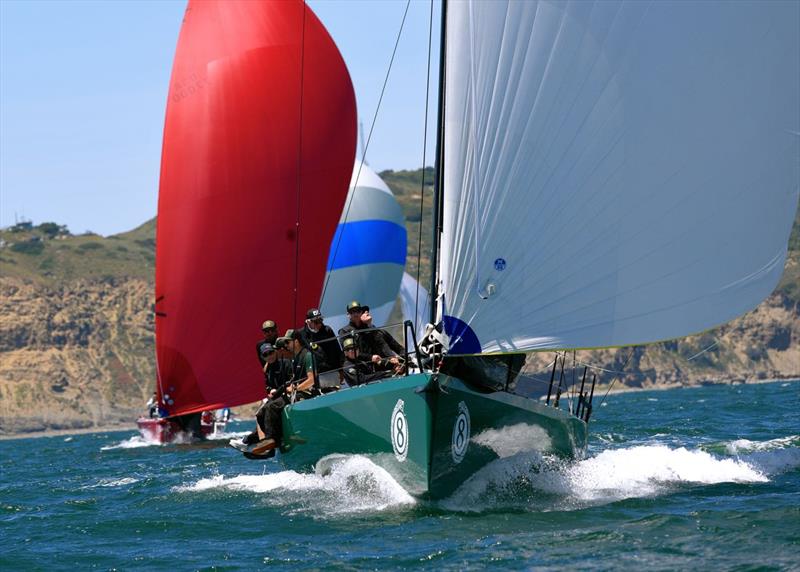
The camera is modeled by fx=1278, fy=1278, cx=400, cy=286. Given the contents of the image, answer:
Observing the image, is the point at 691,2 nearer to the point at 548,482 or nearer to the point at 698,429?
the point at 548,482

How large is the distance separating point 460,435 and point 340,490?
1.87m

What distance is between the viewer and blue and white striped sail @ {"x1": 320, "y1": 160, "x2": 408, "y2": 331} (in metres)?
26.5

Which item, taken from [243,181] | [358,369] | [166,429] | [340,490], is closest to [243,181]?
[243,181]

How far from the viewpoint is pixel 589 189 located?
34.0ft

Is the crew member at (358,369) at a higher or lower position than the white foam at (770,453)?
higher

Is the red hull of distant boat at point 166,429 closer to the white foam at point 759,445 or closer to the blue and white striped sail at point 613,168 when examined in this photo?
the white foam at point 759,445

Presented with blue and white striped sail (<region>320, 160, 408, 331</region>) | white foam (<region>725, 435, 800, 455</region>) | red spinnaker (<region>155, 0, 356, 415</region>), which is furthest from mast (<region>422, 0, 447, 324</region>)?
blue and white striped sail (<region>320, 160, 408, 331</region>)

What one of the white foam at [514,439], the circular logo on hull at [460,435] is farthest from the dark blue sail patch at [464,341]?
the white foam at [514,439]

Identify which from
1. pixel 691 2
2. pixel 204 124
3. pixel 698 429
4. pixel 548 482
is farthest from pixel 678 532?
pixel 204 124

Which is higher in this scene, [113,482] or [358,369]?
[358,369]

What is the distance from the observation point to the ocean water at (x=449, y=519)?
853cm

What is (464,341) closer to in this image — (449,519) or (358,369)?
(449,519)

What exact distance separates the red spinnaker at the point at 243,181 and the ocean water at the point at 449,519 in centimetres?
631

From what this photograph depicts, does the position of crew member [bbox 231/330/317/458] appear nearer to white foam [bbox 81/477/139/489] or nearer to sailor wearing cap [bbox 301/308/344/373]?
sailor wearing cap [bbox 301/308/344/373]
